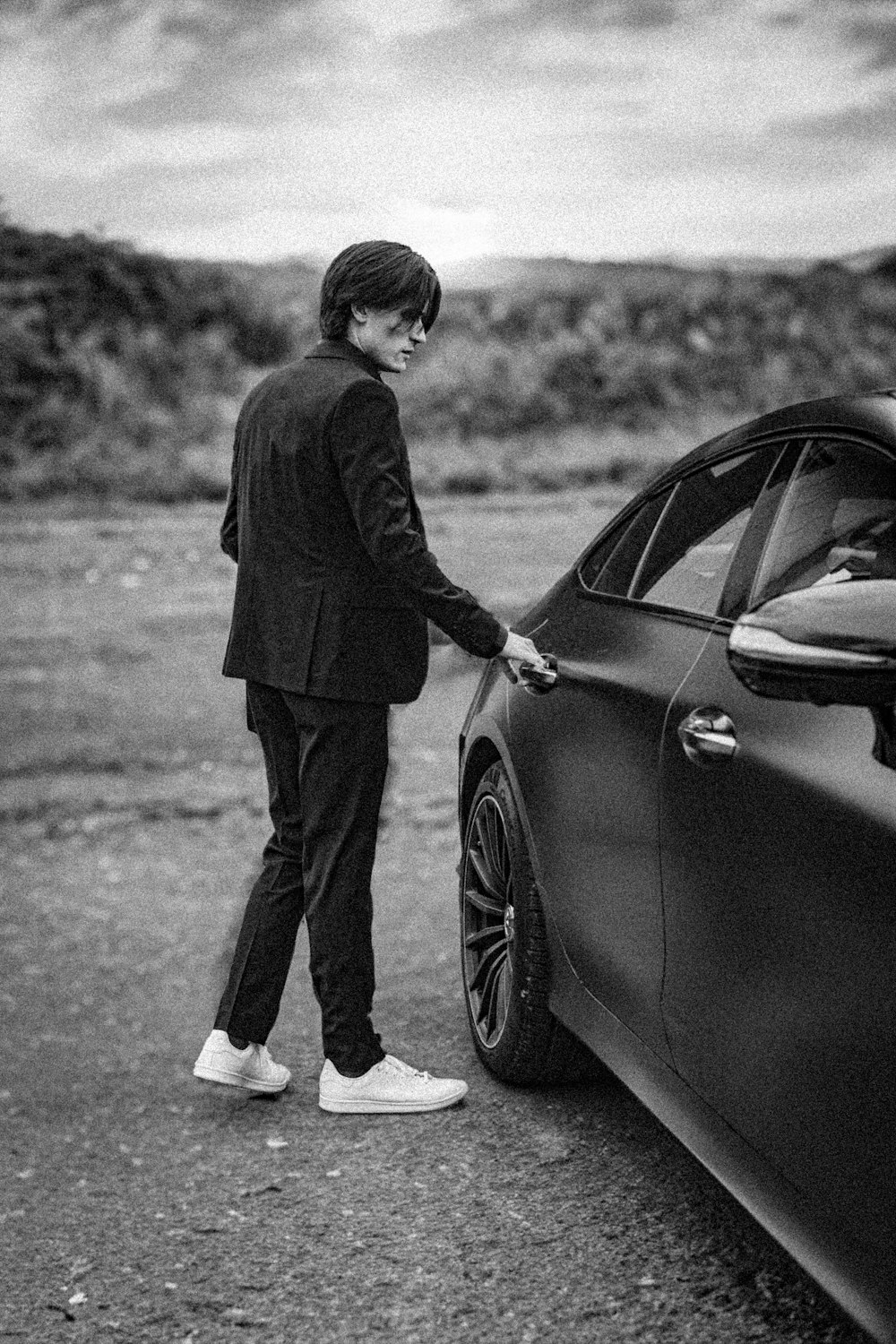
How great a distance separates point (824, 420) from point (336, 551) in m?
1.21

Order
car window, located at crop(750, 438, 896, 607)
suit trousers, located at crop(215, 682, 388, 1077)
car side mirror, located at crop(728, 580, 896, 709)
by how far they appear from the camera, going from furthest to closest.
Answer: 1. suit trousers, located at crop(215, 682, 388, 1077)
2. car window, located at crop(750, 438, 896, 607)
3. car side mirror, located at crop(728, 580, 896, 709)

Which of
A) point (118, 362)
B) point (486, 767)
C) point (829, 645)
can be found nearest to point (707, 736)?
point (829, 645)

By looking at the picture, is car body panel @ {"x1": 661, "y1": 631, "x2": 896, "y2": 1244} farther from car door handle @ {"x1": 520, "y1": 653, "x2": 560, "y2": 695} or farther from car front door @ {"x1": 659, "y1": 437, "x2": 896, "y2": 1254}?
car door handle @ {"x1": 520, "y1": 653, "x2": 560, "y2": 695}

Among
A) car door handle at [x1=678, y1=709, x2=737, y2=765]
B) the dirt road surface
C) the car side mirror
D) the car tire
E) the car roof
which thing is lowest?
the dirt road surface

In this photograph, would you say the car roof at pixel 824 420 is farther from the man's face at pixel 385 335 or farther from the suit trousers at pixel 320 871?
the suit trousers at pixel 320 871

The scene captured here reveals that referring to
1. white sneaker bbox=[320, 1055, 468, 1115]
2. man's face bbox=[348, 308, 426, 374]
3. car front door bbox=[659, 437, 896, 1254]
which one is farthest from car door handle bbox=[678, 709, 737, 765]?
white sneaker bbox=[320, 1055, 468, 1115]

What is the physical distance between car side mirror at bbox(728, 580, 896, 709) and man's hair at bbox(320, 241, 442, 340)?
66.5 inches

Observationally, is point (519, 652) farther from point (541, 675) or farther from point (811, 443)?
point (811, 443)

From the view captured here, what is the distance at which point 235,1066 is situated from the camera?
12.8ft

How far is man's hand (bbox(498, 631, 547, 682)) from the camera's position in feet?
11.3

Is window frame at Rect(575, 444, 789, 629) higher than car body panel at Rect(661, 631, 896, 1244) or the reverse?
higher

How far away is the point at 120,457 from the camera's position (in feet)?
71.3

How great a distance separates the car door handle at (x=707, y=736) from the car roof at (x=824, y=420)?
1.62 feet

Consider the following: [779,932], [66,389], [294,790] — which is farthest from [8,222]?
[779,932]
